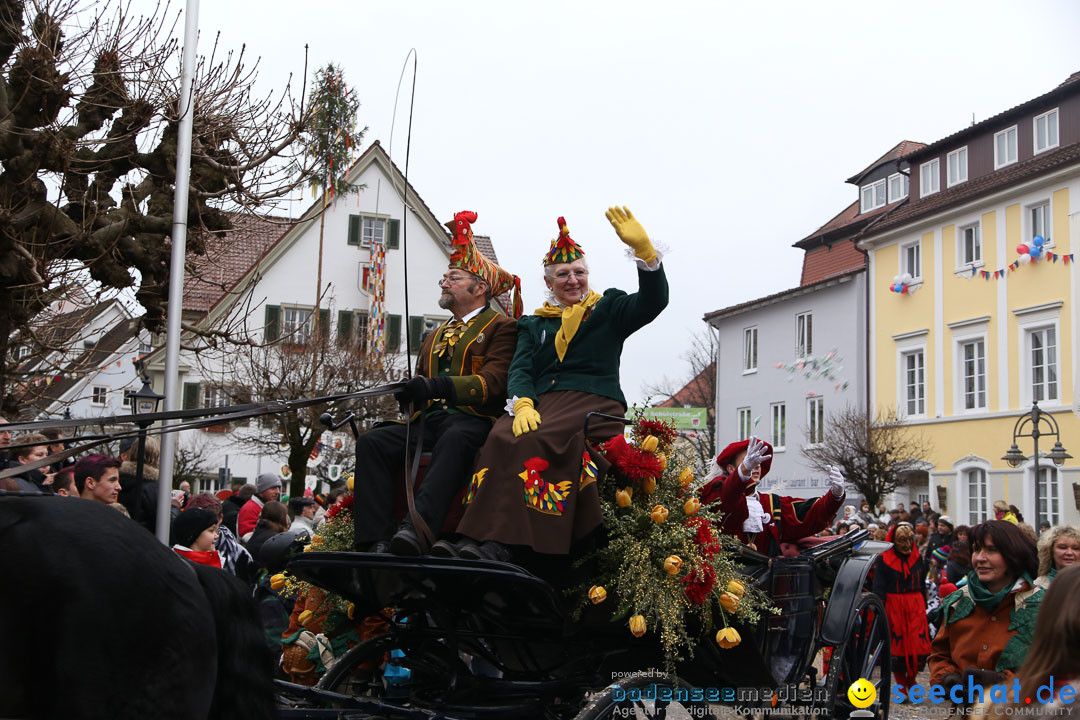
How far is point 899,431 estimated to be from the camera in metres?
26.2

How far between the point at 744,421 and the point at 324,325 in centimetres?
1569

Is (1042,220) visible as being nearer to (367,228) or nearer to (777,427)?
(777,427)

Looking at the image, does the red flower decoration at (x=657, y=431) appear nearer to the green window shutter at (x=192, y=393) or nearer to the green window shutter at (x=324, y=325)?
the green window shutter at (x=324, y=325)

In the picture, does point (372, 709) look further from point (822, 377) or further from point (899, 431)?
point (822, 377)

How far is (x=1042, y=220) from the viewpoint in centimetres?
2342

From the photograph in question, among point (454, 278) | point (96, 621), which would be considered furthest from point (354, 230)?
point (96, 621)

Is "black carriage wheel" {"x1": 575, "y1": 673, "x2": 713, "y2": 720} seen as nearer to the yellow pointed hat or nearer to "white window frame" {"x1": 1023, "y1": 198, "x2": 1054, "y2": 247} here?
the yellow pointed hat

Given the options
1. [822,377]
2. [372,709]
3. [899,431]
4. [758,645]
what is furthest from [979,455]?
[372,709]

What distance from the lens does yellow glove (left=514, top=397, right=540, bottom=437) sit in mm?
4004

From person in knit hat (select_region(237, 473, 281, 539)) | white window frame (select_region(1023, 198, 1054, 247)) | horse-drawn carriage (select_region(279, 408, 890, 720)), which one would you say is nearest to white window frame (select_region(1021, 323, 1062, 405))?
white window frame (select_region(1023, 198, 1054, 247))

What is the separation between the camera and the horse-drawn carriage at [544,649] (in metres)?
3.78

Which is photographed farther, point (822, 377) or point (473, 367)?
point (822, 377)

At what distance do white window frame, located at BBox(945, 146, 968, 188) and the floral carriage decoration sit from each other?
25.4 m

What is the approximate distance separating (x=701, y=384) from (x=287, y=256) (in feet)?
84.3
